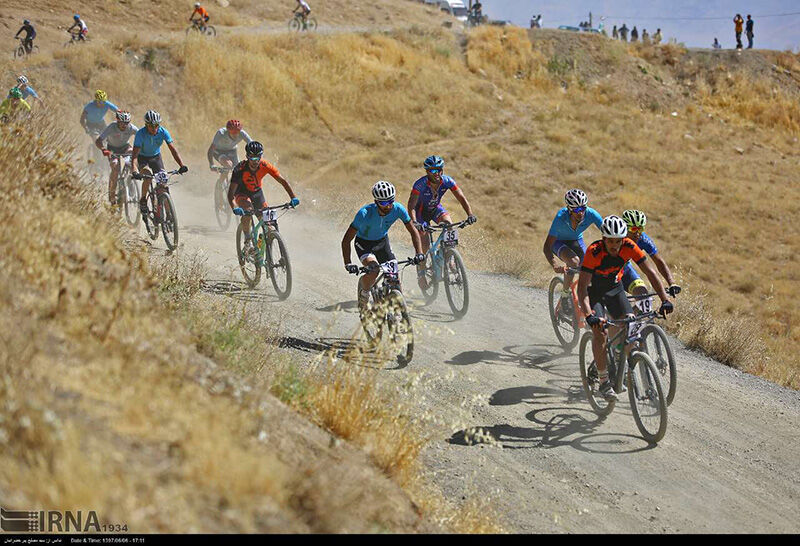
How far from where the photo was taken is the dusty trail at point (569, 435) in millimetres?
6648

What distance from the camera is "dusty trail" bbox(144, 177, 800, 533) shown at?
6.65m

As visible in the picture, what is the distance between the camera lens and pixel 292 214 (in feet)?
67.7

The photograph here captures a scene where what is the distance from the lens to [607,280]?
855cm

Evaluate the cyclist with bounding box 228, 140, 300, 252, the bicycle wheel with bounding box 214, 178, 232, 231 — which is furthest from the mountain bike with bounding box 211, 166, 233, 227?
the cyclist with bounding box 228, 140, 300, 252

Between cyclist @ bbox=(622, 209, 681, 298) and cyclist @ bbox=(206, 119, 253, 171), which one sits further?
cyclist @ bbox=(206, 119, 253, 171)

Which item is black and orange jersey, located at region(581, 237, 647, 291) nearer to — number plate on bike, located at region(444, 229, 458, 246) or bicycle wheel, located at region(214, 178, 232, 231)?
number plate on bike, located at region(444, 229, 458, 246)

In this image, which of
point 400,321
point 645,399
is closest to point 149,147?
A: point 400,321

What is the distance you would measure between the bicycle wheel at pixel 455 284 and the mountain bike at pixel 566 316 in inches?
55.1

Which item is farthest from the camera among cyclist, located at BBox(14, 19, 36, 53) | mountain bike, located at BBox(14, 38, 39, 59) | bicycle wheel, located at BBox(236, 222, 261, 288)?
cyclist, located at BBox(14, 19, 36, 53)

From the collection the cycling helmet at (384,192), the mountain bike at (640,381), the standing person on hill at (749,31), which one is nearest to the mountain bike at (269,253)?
the cycling helmet at (384,192)

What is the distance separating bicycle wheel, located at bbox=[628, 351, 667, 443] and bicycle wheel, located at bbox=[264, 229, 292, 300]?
5778 mm

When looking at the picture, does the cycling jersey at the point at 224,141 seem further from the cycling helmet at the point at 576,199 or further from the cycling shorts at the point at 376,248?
the cycling helmet at the point at 576,199

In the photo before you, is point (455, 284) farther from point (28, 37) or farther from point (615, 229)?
point (28, 37)

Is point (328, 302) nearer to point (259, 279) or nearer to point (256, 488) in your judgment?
point (259, 279)
